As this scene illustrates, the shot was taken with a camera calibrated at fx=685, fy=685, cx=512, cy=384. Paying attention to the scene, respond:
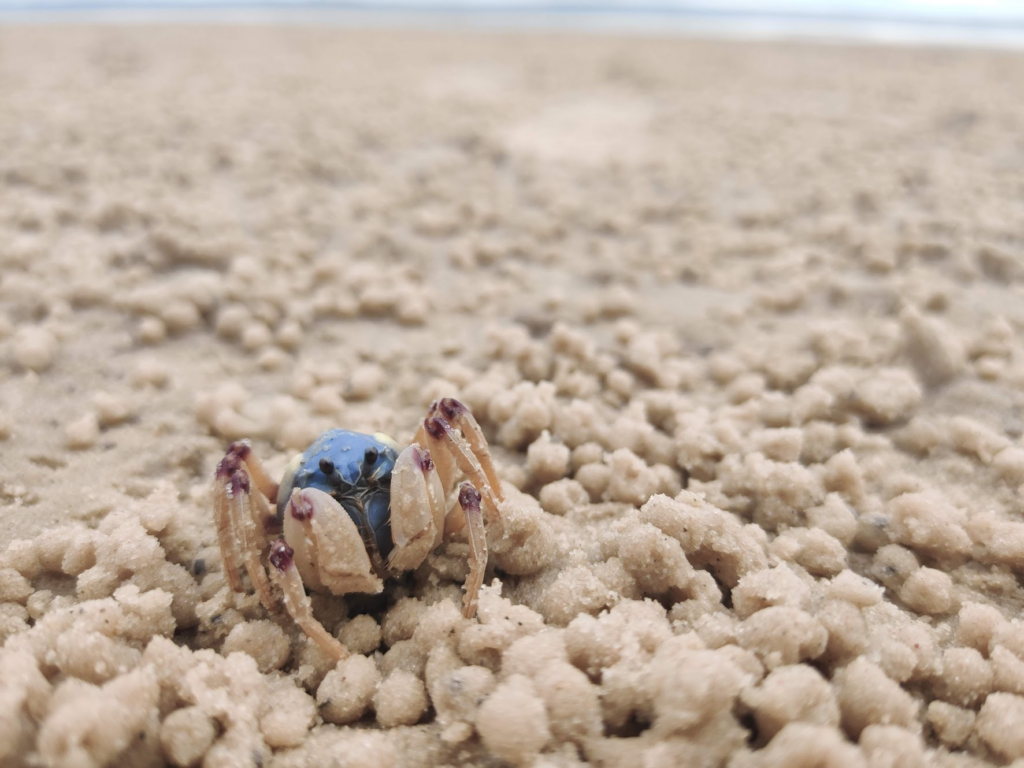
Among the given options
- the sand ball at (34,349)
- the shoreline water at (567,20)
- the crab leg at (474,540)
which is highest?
the shoreline water at (567,20)

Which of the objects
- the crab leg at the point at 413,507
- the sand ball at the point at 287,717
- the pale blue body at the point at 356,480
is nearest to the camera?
the sand ball at the point at 287,717

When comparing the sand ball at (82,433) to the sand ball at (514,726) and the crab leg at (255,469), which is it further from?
the sand ball at (514,726)

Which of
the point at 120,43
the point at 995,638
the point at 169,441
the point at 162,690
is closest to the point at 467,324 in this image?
the point at 169,441

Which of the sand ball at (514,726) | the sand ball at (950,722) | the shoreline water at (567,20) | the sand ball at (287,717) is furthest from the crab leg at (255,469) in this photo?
the shoreline water at (567,20)

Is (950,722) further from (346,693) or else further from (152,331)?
(152,331)

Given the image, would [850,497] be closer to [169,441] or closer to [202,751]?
[202,751]

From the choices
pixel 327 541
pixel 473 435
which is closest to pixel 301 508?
pixel 327 541

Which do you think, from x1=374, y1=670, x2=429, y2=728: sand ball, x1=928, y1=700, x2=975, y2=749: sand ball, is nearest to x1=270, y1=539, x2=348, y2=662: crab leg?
x1=374, y1=670, x2=429, y2=728: sand ball
